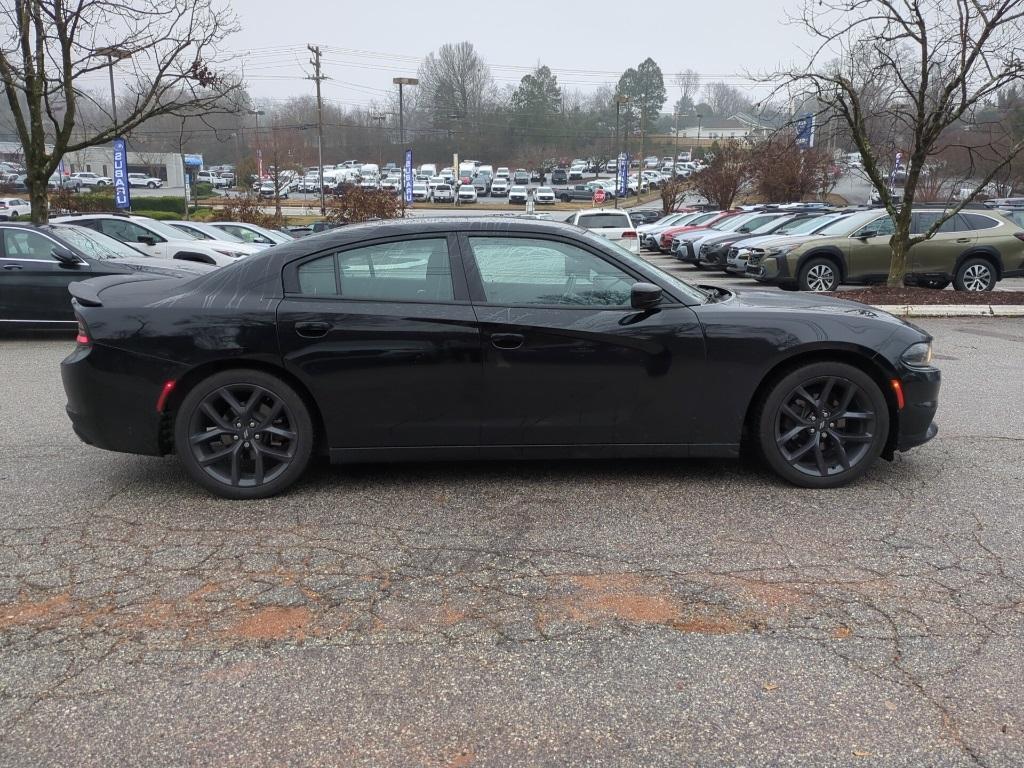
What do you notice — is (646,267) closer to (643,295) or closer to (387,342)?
(643,295)

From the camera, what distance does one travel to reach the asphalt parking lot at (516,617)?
8.55ft

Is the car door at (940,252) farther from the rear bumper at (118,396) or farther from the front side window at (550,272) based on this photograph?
the rear bumper at (118,396)

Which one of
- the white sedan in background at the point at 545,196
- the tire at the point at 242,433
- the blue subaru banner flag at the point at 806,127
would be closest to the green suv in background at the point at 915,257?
the blue subaru banner flag at the point at 806,127

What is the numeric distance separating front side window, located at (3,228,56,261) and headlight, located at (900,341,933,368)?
10036 millimetres

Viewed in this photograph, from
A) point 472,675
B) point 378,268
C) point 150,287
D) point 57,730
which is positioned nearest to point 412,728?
point 472,675

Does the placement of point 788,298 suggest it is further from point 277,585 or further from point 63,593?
point 63,593

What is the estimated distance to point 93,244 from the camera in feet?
36.8

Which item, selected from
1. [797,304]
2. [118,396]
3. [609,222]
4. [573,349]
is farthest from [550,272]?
[609,222]

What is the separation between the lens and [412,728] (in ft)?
8.66

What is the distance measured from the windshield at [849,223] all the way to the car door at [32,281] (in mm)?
12389

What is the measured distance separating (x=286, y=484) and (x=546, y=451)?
144 centimetres

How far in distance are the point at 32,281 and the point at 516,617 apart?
9565 millimetres

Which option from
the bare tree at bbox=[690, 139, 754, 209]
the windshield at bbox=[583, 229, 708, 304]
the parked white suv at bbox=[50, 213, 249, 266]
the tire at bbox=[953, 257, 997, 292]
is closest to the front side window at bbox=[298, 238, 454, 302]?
the windshield at bbox=[583, 229, 708, 304]

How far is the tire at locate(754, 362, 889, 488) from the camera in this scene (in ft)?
15.5
